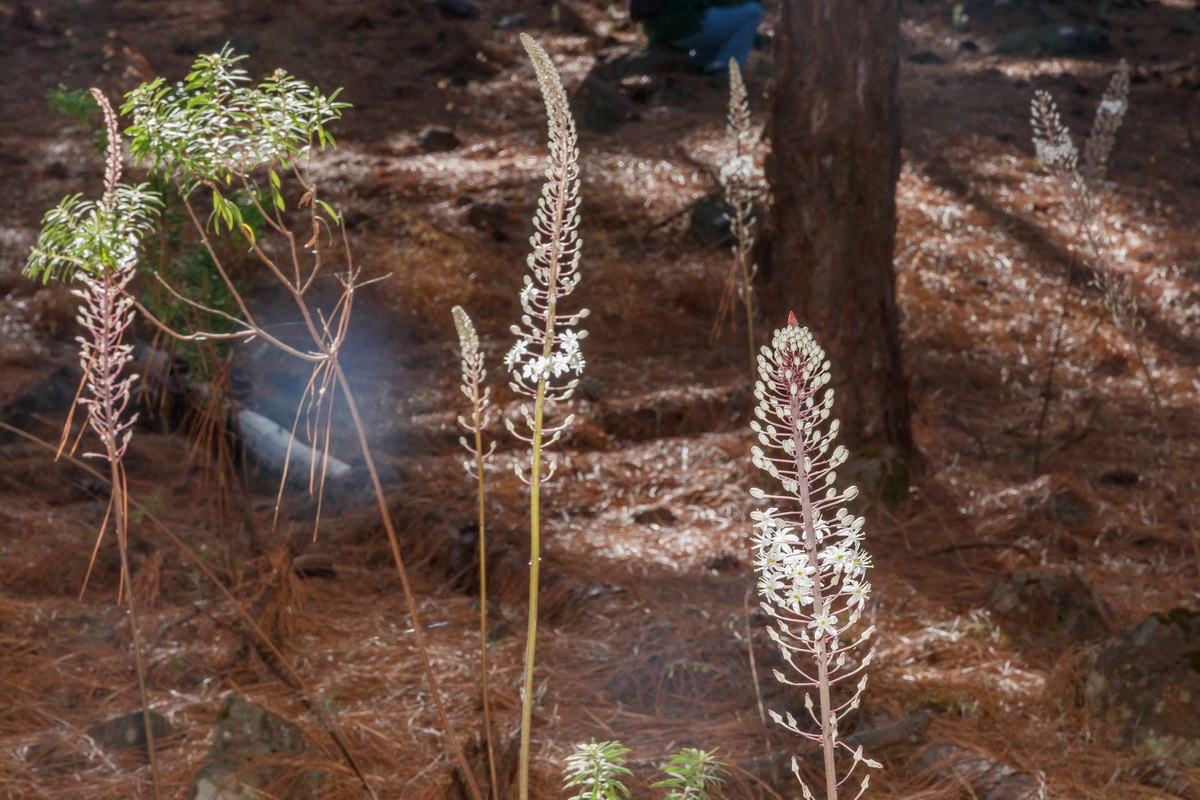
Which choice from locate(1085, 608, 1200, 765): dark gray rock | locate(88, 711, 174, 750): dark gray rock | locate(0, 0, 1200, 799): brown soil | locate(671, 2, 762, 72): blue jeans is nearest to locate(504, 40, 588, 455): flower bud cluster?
locate(0, 0, 1200, 799): brown soil

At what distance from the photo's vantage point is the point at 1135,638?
2766mm

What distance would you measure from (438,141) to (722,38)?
3.78 m

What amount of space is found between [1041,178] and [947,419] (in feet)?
12.9

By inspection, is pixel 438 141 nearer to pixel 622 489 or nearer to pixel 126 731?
pixel 622 489

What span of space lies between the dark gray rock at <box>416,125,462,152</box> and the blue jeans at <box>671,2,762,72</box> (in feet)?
10.9

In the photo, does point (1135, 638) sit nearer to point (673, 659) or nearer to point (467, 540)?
point (673, 659)

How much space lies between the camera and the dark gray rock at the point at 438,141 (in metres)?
8.87

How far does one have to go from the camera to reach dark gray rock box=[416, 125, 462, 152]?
8.87 m

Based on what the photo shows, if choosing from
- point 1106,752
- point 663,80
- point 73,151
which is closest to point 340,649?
point 1106,752

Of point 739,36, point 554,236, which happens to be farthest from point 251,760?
point 739,36

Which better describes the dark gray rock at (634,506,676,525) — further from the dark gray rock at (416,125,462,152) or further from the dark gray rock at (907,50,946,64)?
the dark gray rock at (907,50,946,64)

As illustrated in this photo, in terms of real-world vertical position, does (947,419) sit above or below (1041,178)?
below

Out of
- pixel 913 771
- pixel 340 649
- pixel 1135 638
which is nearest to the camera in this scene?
pixel 913 771

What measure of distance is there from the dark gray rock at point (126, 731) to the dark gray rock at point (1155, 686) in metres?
2.62
